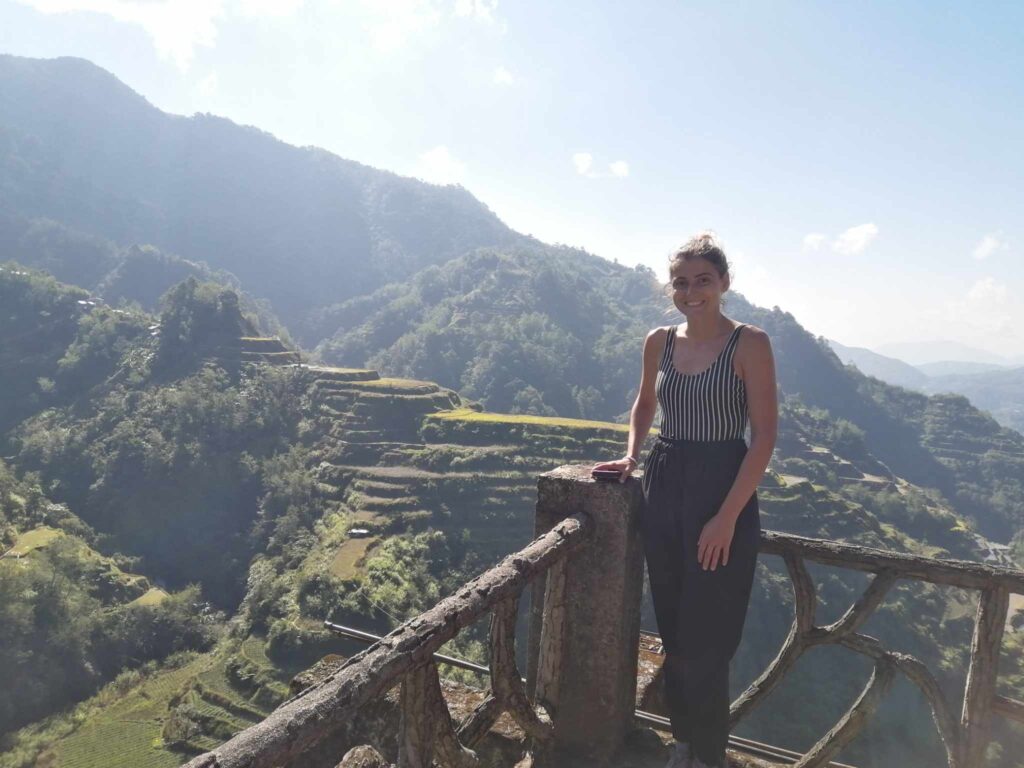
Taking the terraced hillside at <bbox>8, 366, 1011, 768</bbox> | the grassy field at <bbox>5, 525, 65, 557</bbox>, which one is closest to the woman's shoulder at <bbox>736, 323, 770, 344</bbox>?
the terraced hillside at <bbox>8, 366, 1011, 768</bbox>

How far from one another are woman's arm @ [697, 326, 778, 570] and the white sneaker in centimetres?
75

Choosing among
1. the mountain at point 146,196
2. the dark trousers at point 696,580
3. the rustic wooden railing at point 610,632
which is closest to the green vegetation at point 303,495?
the dark trousers at point 696,580

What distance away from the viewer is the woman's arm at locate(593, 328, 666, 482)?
250 centimetres

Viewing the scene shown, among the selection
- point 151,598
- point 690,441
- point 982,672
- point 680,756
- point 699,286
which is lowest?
point 151,598

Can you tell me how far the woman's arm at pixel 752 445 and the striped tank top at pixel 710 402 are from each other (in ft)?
0.16

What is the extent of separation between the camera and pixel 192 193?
192 m

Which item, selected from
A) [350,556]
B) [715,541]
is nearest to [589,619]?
[715,541]

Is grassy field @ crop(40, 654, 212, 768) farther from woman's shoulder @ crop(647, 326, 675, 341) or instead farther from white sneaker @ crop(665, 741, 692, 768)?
woman's shoulder @ crop(647, 326, 675, 341)

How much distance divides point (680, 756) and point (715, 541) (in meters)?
0.88

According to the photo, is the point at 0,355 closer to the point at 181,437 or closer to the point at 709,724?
the point at 181,437

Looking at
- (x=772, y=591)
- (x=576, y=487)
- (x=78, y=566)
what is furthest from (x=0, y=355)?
(x=576, y=487)

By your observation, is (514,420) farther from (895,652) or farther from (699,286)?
(699,286)

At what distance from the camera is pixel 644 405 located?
9.05ft

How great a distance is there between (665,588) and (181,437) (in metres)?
66.7
